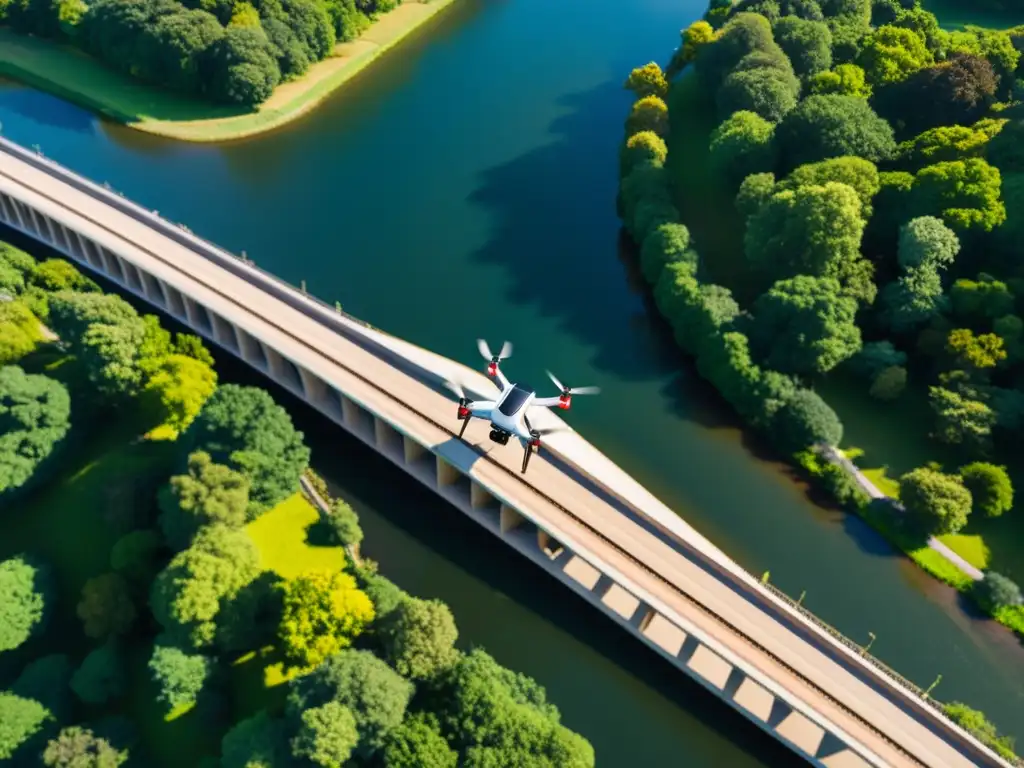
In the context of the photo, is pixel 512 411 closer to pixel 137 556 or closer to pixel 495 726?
pixel 495 726

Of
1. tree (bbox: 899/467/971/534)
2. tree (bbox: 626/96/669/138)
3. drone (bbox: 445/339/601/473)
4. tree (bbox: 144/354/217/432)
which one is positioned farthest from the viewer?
tree (bbox: 626/96/669/138)

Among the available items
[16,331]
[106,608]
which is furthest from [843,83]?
[106,608]

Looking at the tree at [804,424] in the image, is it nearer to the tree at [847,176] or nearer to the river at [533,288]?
the river at [533,288]

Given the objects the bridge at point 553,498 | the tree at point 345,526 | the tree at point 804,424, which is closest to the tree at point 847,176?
the tree at point 804,424

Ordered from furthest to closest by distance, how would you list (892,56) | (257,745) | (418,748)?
(892,56), (257,745), (418,748)

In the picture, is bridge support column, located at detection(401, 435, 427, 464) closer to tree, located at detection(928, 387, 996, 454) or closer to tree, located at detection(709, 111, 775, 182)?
tree, located at detection(928, 387, 996, 454)

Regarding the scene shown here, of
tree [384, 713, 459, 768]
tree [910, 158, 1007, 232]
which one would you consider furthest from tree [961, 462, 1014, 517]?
tree [384, 713, 459, 768]
